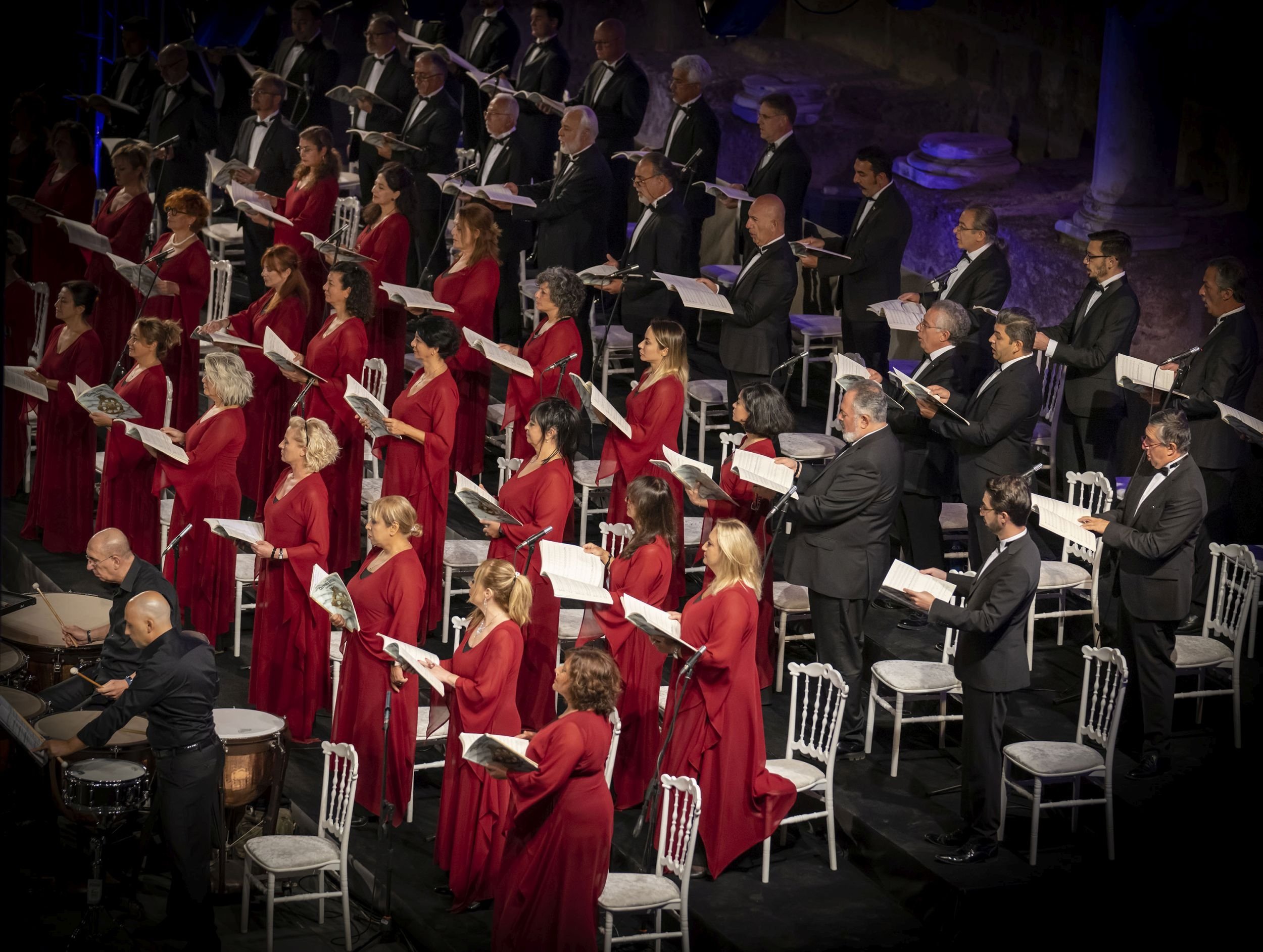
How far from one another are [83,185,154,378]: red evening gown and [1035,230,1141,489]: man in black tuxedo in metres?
5.22

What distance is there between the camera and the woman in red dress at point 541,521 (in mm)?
6816

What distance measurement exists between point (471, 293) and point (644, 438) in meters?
1.57

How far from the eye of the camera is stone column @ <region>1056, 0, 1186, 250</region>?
8953 mm

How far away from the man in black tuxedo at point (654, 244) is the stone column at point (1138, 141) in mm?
2212

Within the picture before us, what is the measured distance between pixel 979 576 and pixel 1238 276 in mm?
2345

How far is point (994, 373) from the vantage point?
7.33 metres

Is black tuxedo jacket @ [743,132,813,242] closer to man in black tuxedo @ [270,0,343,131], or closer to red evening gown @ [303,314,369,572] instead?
red evening gown @ [303,314,369,572]

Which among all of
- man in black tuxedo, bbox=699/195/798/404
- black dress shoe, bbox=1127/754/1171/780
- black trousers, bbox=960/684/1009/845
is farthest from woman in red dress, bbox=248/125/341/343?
black dress shoe, bbox=1127/754/1171/780

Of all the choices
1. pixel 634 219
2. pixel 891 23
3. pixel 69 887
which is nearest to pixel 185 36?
pixel 634 219

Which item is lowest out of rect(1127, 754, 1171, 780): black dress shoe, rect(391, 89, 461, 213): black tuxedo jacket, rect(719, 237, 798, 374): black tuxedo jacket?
rect(1127, 754, 1171, 780): black dress shoe

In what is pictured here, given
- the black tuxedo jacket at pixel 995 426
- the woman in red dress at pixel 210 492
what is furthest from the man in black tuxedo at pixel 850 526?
the woman in red dress at pixel 210 492

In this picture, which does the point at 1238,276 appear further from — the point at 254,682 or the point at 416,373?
the point at 254,682

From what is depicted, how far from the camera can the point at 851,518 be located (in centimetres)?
673

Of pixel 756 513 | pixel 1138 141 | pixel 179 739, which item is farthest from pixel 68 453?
pixel 1138 141
